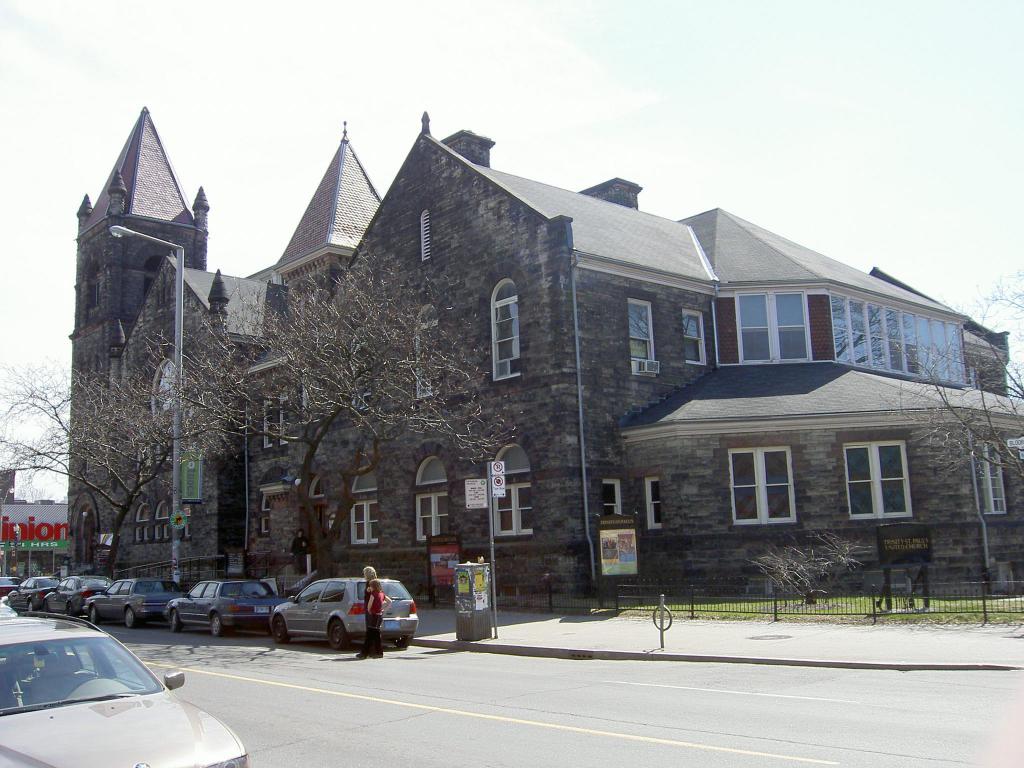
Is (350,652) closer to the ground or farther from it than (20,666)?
closer to the ground

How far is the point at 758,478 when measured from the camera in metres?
25.7

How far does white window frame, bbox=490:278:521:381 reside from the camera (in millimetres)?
27922

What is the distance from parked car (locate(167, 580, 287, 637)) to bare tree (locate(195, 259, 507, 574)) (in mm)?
2140

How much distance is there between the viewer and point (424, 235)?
3153 centimetres

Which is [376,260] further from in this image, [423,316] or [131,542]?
[131,542]

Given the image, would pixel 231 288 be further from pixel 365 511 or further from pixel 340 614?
pixel 340 614

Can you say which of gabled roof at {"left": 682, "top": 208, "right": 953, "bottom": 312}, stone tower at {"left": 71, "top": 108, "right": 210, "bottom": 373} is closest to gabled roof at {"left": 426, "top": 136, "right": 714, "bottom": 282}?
gabled roof at {"left": 682, "top": 208, "right": 953, "bottom": 312}

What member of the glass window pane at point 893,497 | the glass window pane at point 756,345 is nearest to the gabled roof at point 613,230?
the glass window pane at point 756,345

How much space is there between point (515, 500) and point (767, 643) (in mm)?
11915

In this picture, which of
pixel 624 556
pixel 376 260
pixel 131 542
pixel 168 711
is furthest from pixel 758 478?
pixel 131 542

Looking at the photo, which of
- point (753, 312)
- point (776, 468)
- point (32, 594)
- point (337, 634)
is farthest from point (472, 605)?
point (32, 594)

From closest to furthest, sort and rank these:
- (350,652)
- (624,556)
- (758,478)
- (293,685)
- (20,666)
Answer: (20,666), (293,685), (350,652), (624,556), (758,478)

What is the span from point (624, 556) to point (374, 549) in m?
11.5

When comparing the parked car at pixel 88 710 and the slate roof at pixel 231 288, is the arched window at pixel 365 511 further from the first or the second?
the parked car at pixel 88 710
